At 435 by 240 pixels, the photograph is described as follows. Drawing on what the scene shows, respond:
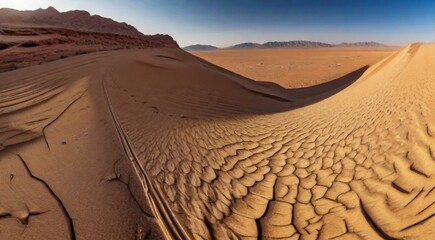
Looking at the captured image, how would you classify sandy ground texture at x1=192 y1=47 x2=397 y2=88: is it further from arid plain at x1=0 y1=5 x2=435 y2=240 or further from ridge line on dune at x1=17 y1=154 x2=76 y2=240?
ridge line on dune at x1=17 y1=154 x2=76 y2=240

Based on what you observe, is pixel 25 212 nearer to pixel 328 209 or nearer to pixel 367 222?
pixel 328 209

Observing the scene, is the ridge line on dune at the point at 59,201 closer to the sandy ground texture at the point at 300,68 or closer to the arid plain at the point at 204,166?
the arid plain at the point at 204,166

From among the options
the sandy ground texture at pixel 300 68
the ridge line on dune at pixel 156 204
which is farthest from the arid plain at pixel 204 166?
the sandy ground texture at pixel 300 68

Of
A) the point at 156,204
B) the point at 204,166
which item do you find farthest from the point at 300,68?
the point at 156,204

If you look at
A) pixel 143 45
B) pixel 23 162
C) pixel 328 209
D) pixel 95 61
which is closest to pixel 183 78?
pixel 95 61

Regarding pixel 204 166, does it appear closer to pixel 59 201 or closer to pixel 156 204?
pixel 156 204

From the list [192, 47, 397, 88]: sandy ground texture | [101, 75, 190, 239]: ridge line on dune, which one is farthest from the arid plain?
[192, 47, 397, 88]: sandy ground texture
